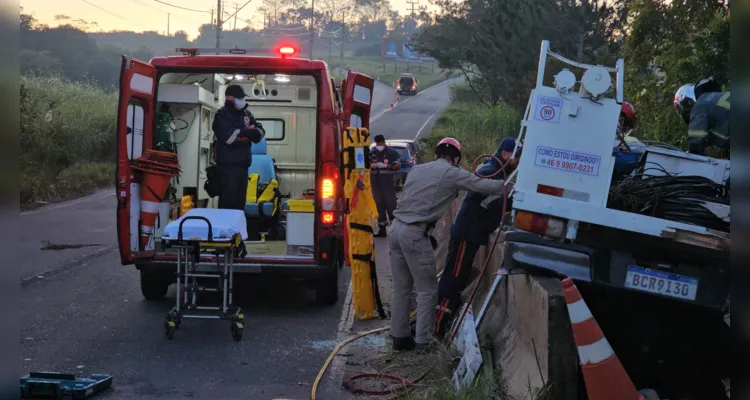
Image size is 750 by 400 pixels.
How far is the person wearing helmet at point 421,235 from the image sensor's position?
7.08m

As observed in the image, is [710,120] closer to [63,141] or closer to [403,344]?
[403,344]

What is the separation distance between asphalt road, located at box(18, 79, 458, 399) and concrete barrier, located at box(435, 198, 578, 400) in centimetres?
135

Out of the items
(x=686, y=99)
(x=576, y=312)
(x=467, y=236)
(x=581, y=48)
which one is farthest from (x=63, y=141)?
(x=576, y=312)

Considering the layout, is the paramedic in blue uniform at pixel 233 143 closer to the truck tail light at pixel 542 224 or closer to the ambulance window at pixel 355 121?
the ambulance window at pixel 355 121

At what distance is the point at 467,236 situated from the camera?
755cm

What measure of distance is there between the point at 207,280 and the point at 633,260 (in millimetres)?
5451

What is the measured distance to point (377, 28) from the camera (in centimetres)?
15888

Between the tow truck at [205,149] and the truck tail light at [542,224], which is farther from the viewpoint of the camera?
the tow truck at [205,149]

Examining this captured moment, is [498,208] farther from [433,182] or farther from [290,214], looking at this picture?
[290,214]

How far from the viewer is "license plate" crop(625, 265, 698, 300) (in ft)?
17.2

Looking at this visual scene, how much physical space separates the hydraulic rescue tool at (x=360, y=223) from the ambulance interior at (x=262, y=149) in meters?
0.55

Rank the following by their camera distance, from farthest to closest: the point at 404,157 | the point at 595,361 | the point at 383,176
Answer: the point at 404,157
the point at 383,176
the point at 595,361

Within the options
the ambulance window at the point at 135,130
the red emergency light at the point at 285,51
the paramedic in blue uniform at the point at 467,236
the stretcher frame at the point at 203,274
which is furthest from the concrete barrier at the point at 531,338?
the ambulance window at the point at 135,130

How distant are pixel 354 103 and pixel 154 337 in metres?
3.18
